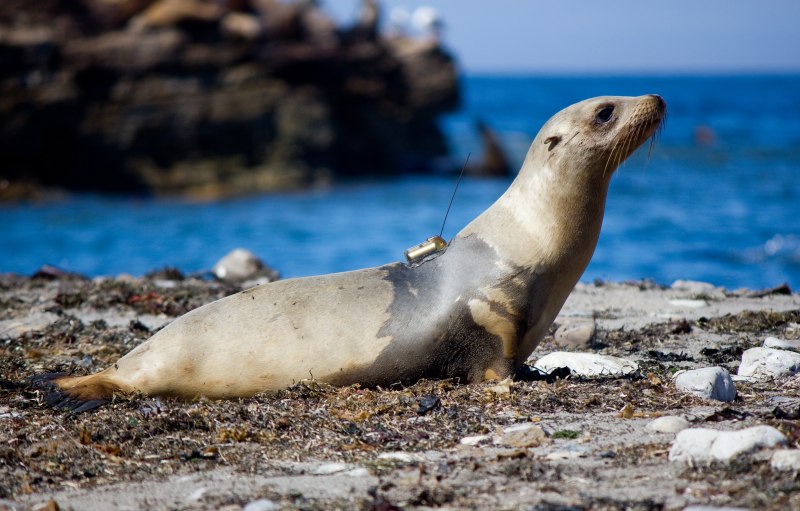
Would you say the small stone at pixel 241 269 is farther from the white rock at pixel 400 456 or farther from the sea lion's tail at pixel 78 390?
the white rock at pixel 400 456

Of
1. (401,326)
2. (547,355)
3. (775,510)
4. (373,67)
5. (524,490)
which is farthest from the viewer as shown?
(373,67)

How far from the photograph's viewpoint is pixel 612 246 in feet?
61.1

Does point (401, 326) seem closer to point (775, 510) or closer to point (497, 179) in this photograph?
point (775, 510)

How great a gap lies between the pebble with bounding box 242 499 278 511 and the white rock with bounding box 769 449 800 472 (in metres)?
1.82

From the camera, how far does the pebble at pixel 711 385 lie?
4.88 metres

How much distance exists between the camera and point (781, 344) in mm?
6309

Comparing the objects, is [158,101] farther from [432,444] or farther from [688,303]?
[432,444]

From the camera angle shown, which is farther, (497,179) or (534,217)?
(497,179)

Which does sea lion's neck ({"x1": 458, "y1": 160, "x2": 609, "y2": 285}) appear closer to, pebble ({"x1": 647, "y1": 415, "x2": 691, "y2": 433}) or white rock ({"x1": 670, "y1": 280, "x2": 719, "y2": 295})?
pebble ({"x1": 647, "y1": 415, "x2": 691, "y2": 433})

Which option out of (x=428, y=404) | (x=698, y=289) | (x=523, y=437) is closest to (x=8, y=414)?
(x=428, y=404)

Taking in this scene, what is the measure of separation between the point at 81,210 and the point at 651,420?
2283 cm

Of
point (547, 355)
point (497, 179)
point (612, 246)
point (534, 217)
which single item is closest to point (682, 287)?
point (547, 355)

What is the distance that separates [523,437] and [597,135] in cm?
193

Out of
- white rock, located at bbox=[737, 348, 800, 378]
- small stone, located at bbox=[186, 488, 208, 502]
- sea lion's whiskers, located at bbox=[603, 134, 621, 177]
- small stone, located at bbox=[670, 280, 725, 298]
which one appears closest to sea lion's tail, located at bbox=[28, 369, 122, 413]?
small stone, located at bbox=[186, 488, 208, 502]
